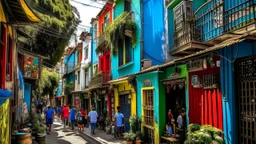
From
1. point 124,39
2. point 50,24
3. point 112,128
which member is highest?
point 50,24

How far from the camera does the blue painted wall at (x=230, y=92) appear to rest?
24.7ft

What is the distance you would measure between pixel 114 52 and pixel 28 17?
12.3m

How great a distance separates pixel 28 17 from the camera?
25.4 feet

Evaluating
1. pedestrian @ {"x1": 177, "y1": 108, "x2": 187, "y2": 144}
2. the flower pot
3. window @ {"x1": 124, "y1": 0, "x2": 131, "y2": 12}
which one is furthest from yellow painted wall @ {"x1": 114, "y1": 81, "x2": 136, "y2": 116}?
pedestrian @ {"x1": 177, "y1": 108, "x2": 187, "y2": 144}

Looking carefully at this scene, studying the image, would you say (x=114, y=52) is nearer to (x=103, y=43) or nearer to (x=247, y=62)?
(x=103, y=43)

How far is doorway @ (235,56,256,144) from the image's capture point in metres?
7.09

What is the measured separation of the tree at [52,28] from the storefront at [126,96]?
5674 mm

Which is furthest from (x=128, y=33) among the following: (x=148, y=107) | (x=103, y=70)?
(x=103, y=70)

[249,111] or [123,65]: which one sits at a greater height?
[123,65]

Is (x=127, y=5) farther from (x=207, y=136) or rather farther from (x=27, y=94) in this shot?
(x=207, y=136)

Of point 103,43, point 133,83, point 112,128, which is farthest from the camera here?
point 103,43

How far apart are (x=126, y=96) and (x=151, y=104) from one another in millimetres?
4558

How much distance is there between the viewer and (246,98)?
288 inches

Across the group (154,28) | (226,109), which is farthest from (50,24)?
(226,109)
